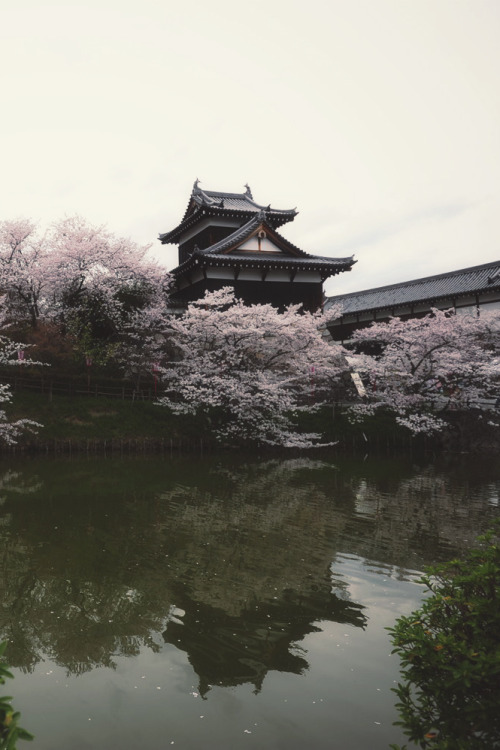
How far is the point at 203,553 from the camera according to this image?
10.3 m

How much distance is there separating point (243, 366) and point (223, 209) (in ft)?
49.2

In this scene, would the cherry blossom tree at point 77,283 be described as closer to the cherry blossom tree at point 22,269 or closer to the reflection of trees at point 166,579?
the cherry blossom tree at point 22,269

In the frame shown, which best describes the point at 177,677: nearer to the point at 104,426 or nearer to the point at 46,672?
the point at 46,672

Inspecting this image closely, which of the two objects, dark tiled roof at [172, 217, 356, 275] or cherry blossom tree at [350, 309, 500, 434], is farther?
dark tiled roof at [172, 217, 356, 275]

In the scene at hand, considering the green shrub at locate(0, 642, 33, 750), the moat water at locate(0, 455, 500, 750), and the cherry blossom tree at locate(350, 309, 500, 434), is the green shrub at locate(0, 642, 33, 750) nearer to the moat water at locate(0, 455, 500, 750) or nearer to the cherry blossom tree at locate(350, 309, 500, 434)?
the moat water at locate(0, 455, 500, 750)

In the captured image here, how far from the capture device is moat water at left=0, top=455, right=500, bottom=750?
203 inches

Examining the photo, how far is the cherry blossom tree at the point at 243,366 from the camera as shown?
25484 mm

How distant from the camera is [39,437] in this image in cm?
2433

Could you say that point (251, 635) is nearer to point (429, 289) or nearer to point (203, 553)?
point (203, 553)

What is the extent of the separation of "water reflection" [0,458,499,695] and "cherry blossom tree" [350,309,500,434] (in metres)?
9.88

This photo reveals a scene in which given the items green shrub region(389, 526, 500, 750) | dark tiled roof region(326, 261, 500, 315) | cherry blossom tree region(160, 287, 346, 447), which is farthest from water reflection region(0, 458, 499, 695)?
dark tiled roof region(326, 261, 500, 315)

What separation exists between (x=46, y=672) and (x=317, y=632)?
137 inches

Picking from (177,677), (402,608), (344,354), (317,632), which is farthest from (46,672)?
(344,354)

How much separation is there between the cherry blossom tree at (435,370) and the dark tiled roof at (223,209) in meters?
12.5
